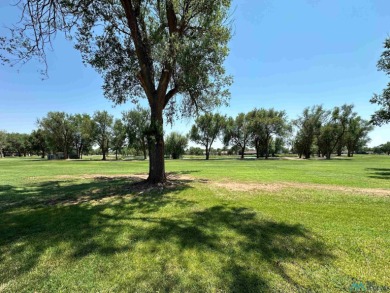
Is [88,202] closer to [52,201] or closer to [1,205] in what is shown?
[52,201]

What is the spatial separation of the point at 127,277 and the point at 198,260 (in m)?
1.16

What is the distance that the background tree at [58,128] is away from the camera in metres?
56.7

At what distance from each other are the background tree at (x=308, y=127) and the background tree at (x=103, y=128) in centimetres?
5048

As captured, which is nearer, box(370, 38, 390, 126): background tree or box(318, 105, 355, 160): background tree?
box(370, 38, 390, 126): background tree

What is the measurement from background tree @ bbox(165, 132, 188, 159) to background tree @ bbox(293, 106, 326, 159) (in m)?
31.9

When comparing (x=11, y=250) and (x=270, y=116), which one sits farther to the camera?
(x=270, y=116)

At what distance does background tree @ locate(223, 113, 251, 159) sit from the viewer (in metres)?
58.4

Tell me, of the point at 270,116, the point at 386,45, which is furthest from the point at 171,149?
the point at 386,45

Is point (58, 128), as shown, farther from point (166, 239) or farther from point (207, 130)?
point (166, 239)

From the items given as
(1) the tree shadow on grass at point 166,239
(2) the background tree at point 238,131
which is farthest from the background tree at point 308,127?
(1) the tree shadow on grass at point 166,239

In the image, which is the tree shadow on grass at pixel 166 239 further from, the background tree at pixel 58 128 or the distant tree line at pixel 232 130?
the background tree at pixel 58 128

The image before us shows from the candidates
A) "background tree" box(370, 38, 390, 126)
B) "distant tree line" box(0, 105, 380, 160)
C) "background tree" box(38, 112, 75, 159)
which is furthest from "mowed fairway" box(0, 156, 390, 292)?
"background tree" box(38, 112, 75, 159)

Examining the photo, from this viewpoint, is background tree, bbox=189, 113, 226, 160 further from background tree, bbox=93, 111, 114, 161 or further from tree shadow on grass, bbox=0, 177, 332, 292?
tree shadow on grass, bbox=0, 177, 332, 292

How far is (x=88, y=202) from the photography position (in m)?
7.70
